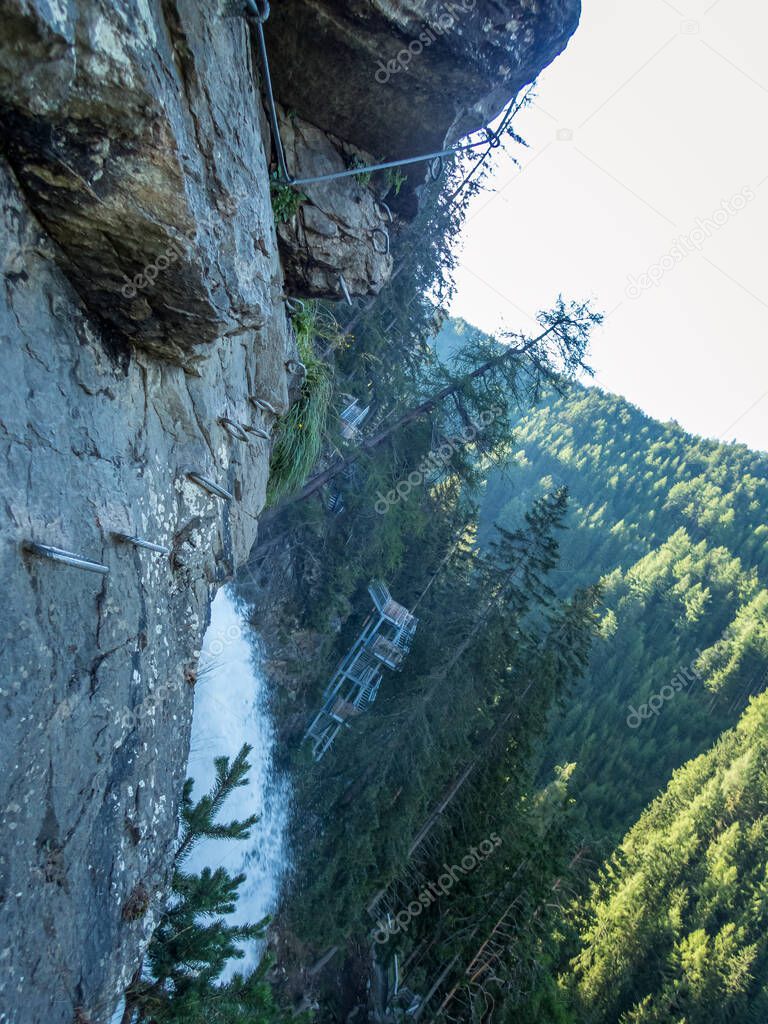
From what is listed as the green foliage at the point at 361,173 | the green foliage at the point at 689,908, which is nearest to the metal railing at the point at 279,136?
the green foliage at the point at 361,173

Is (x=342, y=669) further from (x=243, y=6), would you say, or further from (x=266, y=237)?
(x=243, y=6)

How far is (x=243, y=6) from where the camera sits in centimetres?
351

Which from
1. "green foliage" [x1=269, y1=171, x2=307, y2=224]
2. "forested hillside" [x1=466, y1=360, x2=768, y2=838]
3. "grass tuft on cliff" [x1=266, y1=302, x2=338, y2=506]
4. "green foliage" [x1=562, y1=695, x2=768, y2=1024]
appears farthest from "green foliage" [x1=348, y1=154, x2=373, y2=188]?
"forested hillside" [x1=466, y1=360, x2=768, y2=838]

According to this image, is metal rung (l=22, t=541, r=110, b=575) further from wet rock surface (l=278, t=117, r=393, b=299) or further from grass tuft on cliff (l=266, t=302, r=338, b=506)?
grass tuft on cliff (l=266, t=302, r=338, b=506)

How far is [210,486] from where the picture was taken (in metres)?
4.45

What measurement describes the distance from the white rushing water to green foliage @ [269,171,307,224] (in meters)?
8.77

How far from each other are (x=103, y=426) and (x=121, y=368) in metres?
0.45

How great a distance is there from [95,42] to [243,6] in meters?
1.71

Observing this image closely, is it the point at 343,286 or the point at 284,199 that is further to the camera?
the point at 343,286

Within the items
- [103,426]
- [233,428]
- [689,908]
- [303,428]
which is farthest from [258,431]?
[689,908]

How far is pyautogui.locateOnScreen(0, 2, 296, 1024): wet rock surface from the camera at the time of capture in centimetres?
248

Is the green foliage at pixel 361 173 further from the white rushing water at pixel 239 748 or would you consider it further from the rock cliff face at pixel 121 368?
the white rushing water at pixel 239 748

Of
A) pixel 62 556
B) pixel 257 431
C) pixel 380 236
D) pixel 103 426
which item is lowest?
pixel 62 556

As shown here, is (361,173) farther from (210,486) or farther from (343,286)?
(210,486)
